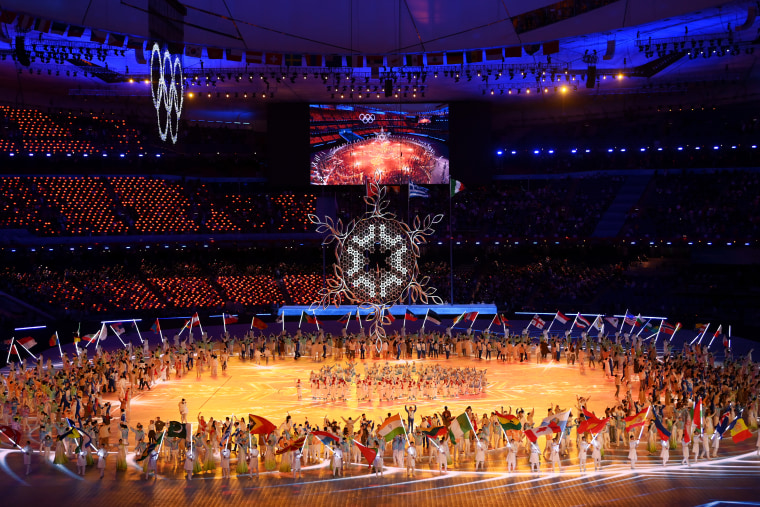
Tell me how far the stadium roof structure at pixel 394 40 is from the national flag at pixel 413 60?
0.05 meters

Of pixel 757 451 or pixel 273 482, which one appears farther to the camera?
pixel 757 451

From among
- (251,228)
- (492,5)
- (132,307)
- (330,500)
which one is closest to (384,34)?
(492,5)

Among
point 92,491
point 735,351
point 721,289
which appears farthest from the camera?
point 721,289

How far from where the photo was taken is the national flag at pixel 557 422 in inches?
820

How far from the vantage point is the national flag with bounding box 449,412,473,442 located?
68.7ft

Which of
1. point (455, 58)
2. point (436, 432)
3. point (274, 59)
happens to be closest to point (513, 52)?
point (455, 58)

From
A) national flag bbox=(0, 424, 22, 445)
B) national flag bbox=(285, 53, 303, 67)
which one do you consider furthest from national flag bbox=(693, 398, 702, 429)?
national flag bbox=(285, 53, 303, 67)

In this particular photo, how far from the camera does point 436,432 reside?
20.9 m

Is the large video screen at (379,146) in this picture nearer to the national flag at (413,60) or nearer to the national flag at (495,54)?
the national flag at (413,60)

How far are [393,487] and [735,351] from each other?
21.0 meters

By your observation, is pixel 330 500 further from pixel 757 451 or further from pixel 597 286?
pixel 597 286

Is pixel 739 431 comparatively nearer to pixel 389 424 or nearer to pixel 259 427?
pixel 389 424

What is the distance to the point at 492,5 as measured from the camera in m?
36.0

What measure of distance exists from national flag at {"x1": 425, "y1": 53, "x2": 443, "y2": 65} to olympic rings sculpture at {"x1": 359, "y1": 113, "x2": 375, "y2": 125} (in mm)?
9686
